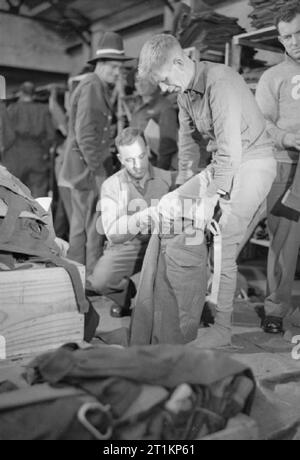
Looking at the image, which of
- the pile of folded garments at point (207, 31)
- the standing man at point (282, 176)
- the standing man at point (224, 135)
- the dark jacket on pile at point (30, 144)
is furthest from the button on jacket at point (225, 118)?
the dark jacket on pile at point (30, 144)

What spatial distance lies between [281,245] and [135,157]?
1.04m

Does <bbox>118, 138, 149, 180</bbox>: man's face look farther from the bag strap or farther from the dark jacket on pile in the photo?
the dark jacket on pile

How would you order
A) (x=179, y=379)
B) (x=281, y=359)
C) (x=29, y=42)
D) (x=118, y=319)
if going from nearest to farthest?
1. (x=179, y=379)
2. (x=281, y=359)
3. (x=118, y=319)
4. (x=29, y=42)

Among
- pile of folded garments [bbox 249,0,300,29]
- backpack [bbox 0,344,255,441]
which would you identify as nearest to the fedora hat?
pile of folded garments [bbox 249,0,300,29]

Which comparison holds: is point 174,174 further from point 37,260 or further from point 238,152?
point 37,260

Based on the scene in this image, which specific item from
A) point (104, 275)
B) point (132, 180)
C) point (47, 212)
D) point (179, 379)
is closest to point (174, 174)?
point (132, 180)

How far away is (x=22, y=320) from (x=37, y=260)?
0.25 meters

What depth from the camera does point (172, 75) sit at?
2406 mm

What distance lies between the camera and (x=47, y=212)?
2.27m

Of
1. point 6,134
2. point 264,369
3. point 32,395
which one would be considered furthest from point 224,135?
point 6,134

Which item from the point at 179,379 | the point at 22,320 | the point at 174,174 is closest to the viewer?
the point at 179,379

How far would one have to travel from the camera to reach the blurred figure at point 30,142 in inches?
239

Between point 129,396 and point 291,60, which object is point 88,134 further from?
point 129,396

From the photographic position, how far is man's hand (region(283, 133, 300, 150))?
2803mm
